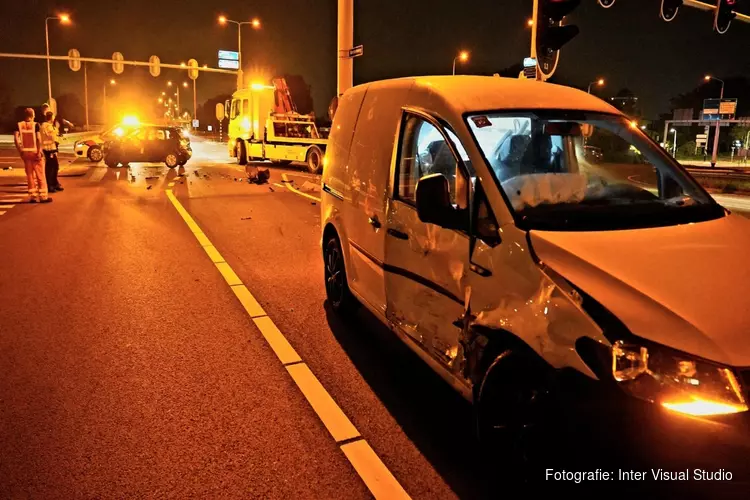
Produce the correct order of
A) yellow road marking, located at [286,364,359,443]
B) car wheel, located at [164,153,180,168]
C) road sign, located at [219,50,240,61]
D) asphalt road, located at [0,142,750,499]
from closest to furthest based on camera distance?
asphalt road, located at [0,142,750,499]
yellow road marking, located at [286,364,359,443]
car wheel, located at [164,153,180,168]
road sign, located at [219,50,240,61]

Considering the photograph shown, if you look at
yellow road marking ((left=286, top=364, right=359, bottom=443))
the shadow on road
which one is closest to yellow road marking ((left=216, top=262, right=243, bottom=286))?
the shadow on road

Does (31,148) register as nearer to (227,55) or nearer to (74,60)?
(74,60)

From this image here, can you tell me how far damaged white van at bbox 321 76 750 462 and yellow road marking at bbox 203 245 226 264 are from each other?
3.71 m

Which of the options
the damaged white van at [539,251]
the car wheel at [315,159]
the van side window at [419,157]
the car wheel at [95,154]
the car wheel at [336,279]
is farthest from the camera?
the car wheel at [95,154]

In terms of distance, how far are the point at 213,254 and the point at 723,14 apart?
14561 millimetres

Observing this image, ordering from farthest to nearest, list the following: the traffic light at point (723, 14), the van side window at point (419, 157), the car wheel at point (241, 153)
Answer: the car wheel at point (241, 153) < the traffic light at point (723, 14) < the van side window at point (419, 157)

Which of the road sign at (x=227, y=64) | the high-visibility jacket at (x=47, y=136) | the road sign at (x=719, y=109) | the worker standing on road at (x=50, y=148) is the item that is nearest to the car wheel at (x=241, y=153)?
the worker standing on road at (x=50, y=148)

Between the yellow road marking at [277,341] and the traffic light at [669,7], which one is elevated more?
the traffic light at [669,7]

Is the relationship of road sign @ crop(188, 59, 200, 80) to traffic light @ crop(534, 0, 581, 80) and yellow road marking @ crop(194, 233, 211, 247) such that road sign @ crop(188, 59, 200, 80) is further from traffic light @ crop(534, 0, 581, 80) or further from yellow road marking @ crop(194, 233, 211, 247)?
traffic light @ crop(534, 0, 581, 80)

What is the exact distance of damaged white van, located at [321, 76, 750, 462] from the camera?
8.23ft

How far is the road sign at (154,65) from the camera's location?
42.5 metres

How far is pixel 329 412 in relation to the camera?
13.4ft

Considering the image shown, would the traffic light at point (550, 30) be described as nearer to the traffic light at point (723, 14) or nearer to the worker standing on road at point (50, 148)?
the traffic light at point (723, 14)

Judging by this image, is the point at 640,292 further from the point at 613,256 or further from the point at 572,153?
the point at 572,153
